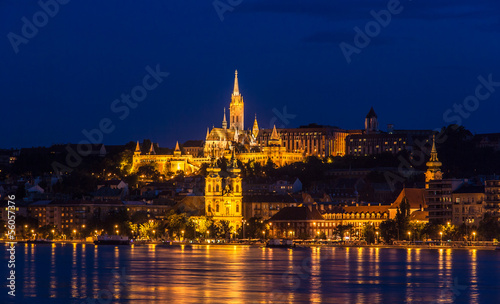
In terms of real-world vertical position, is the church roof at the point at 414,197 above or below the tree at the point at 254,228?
above

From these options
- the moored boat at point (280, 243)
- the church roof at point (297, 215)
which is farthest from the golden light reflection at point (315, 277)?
the church roof at point (297, 215)

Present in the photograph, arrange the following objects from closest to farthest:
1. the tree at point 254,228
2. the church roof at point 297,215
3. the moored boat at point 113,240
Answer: the church roof at point 297,215 → the moored boat at point 113,240 → the tree at point 254,228

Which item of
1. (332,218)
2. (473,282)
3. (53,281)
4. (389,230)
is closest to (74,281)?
(53,281)

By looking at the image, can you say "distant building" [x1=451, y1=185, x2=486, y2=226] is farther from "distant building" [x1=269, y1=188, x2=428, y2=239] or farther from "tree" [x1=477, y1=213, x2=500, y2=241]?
"distant building" [x1=269, y1=188, x2=428, y2=239]

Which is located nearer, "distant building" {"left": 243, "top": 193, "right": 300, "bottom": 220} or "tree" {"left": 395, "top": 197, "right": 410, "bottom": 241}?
"tree" {"left": 395, "top": 197, "right": 410, "bottom": 241}

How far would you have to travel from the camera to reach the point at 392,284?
204 ft

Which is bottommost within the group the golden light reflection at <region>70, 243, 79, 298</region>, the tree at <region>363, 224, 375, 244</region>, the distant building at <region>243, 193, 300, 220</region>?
the golden light reflection at <region>70, 243, 79, 298</region>

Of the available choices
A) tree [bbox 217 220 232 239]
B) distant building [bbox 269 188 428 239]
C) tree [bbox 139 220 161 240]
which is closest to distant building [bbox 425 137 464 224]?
distant building [bbox 269 188 428 239]

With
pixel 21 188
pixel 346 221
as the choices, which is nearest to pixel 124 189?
pixel 21 188

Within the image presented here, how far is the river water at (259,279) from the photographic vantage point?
179ft

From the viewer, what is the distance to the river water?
54.6 meters

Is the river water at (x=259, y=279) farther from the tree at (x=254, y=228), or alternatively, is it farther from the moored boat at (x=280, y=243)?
the tree at (x=254, y=228)

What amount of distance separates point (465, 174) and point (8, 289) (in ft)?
383

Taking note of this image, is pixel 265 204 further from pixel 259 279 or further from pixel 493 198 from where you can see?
pixel 259 279
